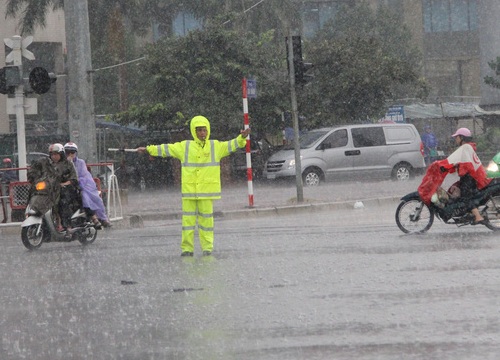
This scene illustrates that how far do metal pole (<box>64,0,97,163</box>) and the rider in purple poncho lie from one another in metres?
5.60

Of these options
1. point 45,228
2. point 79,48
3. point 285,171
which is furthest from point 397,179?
point 45,228

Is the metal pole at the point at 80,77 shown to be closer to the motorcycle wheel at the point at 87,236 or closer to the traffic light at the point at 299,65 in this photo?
the traffic light at the point at 299,65

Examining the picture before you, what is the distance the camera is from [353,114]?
37.4m

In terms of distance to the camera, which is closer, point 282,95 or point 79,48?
point 79,48

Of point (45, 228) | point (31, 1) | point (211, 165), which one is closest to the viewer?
point (211, 165)

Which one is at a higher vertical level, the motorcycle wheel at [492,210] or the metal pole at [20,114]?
the metal pole at [20,114]

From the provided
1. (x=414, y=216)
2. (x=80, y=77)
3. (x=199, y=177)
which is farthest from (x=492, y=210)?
(x=80, y=77)

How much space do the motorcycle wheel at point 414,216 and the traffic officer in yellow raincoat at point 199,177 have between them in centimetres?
302

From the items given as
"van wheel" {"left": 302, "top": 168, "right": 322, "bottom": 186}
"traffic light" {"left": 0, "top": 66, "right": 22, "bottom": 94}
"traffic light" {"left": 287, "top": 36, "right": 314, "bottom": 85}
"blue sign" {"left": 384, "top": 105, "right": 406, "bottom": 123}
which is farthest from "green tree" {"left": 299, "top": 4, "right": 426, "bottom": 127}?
"traffic light" {"left": 0, "top": 66, "right": 22, "bottom": 94}

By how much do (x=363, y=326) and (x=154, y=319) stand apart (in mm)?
1591

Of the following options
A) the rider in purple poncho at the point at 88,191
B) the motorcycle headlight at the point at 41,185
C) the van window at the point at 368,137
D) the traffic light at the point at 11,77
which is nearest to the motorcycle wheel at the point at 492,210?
the rider in purple poncho at the point at 88,191

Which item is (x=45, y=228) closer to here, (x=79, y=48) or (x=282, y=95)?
(x=79, y=48)

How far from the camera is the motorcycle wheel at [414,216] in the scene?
15148 mm

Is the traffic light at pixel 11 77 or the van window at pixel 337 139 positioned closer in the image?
the traffic light at pixel 11 77
